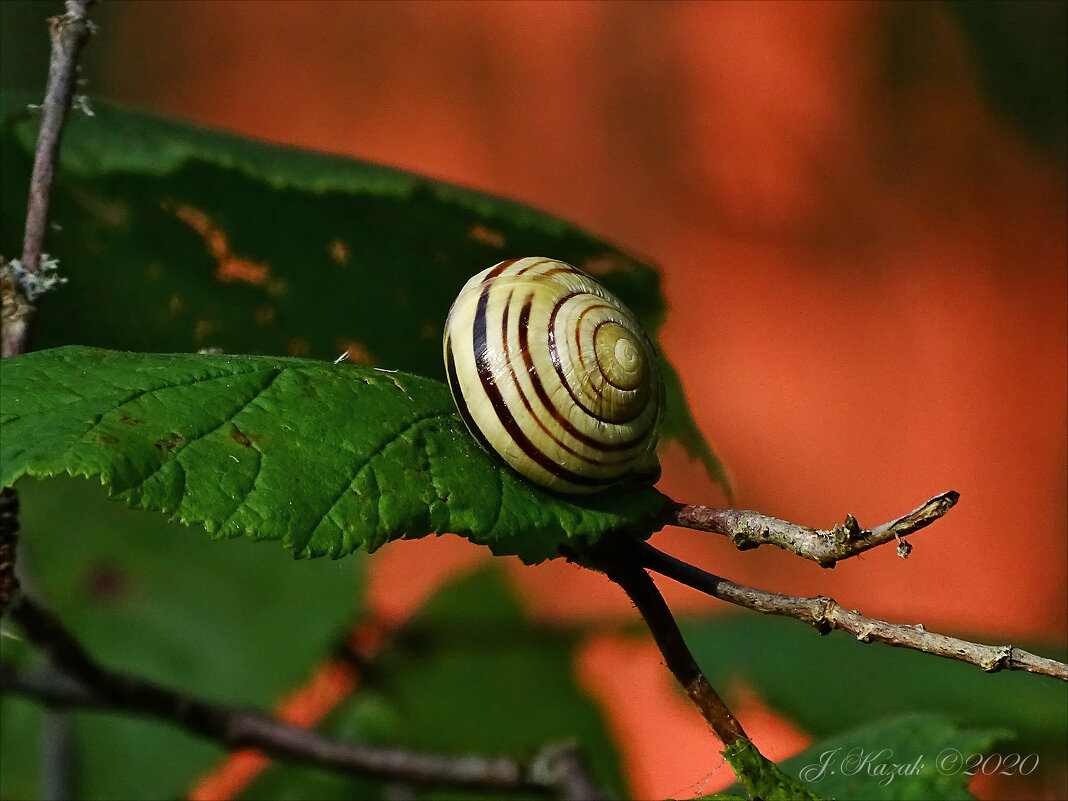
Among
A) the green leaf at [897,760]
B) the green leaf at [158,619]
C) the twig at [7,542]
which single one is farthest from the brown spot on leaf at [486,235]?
the green leaf at [158,619]

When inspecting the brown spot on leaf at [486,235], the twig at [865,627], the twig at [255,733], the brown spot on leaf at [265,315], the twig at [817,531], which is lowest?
the twig at [255,733]

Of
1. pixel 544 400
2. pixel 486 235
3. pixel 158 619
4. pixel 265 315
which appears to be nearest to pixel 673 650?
pixel 544 400

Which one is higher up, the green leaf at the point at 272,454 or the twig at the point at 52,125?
the twig at the point at 52,125

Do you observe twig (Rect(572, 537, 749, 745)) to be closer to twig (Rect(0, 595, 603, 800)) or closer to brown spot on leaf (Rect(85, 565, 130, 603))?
twig (Rect(0, 595, 603, 800))

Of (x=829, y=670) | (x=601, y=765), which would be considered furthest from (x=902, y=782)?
(x=601, y=765)

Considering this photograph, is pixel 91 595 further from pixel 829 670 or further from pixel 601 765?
pixel 829 670

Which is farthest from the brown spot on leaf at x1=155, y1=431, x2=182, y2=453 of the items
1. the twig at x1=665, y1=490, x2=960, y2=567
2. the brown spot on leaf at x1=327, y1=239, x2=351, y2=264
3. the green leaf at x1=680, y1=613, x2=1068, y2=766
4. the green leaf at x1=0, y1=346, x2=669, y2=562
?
the green leaf at x1=680, y1=613, x2=1068, y2=766

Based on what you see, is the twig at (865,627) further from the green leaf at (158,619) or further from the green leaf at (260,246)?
the green leaf at (158,619)

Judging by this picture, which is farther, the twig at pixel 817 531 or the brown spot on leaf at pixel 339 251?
the brown spot on leaf at pixel 339 251
